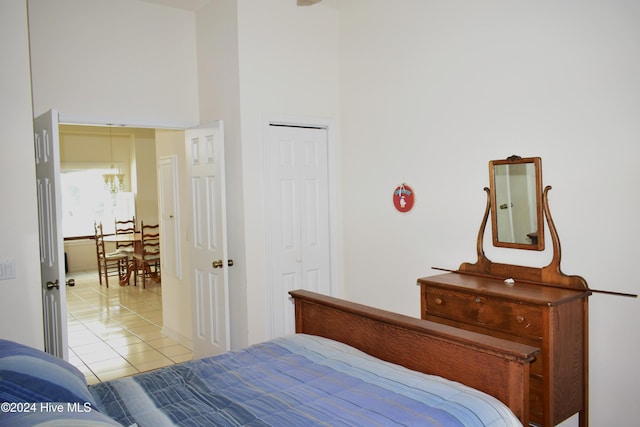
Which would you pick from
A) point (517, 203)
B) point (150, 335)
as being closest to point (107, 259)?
point (150, 335)

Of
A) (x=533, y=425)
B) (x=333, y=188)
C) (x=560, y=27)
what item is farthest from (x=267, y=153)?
(x=533, y=425)

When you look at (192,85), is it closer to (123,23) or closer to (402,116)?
(123,23)

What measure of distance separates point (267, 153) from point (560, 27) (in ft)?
7.37

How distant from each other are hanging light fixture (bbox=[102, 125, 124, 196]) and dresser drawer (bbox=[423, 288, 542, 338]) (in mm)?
7465

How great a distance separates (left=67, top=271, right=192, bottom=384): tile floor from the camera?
4441mm

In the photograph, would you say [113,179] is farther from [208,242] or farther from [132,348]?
[208,242]

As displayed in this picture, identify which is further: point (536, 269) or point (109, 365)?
point (109, 365)

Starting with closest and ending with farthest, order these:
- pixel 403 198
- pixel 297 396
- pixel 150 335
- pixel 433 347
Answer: pixel 297 396
pixel 433 347
pixel 403 198
pixel 150 335

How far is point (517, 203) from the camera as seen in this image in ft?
10.0

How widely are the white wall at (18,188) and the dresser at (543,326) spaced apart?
253 centimetres

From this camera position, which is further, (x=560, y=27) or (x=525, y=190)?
(x=525, y=190)

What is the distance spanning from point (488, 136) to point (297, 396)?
2190mm

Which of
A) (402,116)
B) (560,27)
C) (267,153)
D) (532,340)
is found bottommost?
(532,340)

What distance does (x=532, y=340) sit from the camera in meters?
2.58
